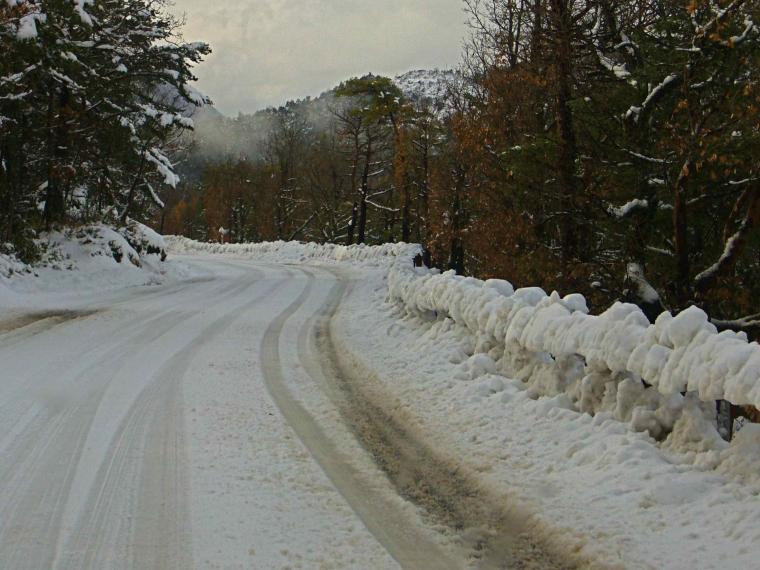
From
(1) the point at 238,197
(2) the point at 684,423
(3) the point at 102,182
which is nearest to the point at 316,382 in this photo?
(2) the point at 684,423

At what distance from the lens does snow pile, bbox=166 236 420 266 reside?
88.4 ft

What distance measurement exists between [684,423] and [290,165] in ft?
186

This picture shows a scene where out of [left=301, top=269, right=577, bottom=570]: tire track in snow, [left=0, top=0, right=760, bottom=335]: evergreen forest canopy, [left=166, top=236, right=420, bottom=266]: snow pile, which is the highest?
[left=0, top=0, right=760, bottom=335]: evergreen forest canopy

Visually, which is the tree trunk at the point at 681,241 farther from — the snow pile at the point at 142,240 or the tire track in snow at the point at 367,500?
the snow pile at the point at 142,240

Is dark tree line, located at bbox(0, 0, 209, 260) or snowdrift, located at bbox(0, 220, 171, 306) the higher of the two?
dark tree line, located at bbox(0, 0, 209, 260)

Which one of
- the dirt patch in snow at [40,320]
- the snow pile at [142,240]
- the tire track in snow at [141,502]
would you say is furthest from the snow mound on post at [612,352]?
the snow pile at [142,240]

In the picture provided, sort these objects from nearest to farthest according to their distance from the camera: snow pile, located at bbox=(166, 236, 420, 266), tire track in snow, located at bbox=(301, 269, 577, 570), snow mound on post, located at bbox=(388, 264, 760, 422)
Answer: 1. tire track in snow, located at bbox=(301, 269, 577, 570)
2. snow mound on post, located at bbox=(388, 264, 760, 422)
3. snow pile, located at bbox=(166, 236, 420, 266)

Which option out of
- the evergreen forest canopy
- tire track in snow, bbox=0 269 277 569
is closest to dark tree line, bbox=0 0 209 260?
the evergreen forest canopy

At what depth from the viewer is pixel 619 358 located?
5.22 meters

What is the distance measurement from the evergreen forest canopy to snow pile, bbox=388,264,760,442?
11.7 ft

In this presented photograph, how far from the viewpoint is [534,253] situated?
13.9m

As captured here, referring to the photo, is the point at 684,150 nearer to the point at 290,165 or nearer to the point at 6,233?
the point at 6,233

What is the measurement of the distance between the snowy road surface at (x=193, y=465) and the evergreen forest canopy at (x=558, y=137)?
20.1 ft

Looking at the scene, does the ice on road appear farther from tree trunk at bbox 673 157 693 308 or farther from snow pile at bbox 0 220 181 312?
snow pile at bbox 0 220 181 312
